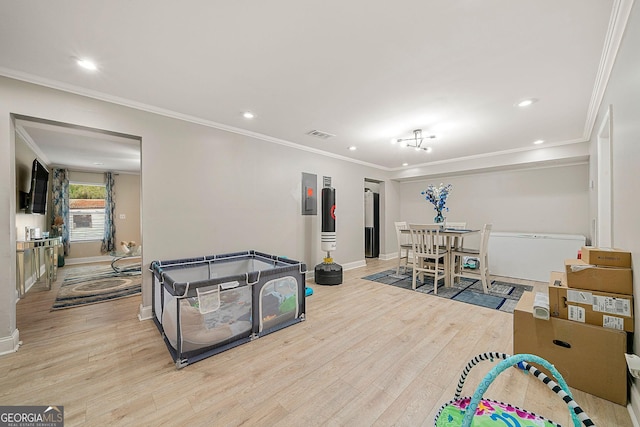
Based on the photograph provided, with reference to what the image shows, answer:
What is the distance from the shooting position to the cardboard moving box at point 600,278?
159cm

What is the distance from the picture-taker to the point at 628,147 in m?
1.63

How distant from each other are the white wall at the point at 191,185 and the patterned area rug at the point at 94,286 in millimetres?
1285

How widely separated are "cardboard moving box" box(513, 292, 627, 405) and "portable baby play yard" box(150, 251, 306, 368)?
2018mm

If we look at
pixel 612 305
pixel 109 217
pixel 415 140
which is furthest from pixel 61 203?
pixel 612 305

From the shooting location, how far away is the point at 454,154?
5090 mm

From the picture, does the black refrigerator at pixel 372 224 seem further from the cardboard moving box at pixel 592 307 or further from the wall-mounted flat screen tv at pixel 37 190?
the wall-mounted flat screen tv at pixel 37 190

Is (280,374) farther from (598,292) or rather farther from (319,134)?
(319,134)

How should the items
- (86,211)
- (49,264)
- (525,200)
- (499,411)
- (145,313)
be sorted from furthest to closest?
(86,211)
(525,200)
(49,264)
(145,313)
(499,411)

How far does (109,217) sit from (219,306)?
21.4 feet

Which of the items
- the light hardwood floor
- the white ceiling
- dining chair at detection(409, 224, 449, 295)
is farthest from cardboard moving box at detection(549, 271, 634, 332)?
dining chair at detection(409, 224, 449, 295)

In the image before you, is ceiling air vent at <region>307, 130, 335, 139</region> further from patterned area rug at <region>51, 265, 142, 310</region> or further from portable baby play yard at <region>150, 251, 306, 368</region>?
patterned area rug at <region>51, 265, 142, 310</region>

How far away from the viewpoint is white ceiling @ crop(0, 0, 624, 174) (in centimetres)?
157

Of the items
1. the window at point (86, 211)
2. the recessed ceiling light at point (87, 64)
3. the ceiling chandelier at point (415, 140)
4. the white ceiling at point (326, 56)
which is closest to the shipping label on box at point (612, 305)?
the white ceiling at point (326, 56)

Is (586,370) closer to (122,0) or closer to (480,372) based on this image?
(480,372)
